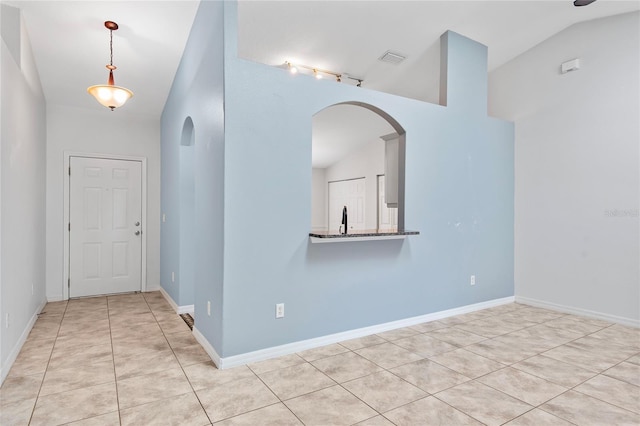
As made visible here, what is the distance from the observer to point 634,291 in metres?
3.66

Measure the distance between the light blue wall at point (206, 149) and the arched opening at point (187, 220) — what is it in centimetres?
5

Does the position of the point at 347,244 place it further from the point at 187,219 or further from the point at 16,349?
the point at 16,349

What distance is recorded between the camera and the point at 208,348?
2.86 metres

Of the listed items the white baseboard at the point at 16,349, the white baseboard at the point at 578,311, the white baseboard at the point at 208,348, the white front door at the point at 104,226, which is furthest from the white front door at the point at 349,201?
the white baseboard at the point at 16,349

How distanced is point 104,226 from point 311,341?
12.4 feet

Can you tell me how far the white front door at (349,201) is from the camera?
721 centimetres

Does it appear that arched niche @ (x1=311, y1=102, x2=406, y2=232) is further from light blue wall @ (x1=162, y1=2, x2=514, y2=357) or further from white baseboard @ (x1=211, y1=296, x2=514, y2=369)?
white baseboard @ (x1=211, y1=296, x2=514, y2=369)

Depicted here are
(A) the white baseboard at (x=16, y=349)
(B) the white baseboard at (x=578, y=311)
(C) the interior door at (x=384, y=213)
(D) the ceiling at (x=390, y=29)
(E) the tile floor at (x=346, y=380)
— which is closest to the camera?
(E) the tile floor at (x=346, y=380)

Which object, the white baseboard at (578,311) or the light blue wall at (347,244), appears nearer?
the light blue wall at (347,244)

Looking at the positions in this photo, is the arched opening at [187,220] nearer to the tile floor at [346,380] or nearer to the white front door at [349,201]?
the tile floor at [346,380]

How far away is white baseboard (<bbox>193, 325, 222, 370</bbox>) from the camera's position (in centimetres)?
260

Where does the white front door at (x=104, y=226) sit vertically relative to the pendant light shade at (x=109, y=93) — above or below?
below

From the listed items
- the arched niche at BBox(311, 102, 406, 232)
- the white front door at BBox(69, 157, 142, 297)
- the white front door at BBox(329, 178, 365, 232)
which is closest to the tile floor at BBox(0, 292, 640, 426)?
the white front door at BBox(69, 157, 142, 297)

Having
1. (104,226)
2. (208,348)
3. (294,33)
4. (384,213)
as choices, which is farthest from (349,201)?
(208,348)
